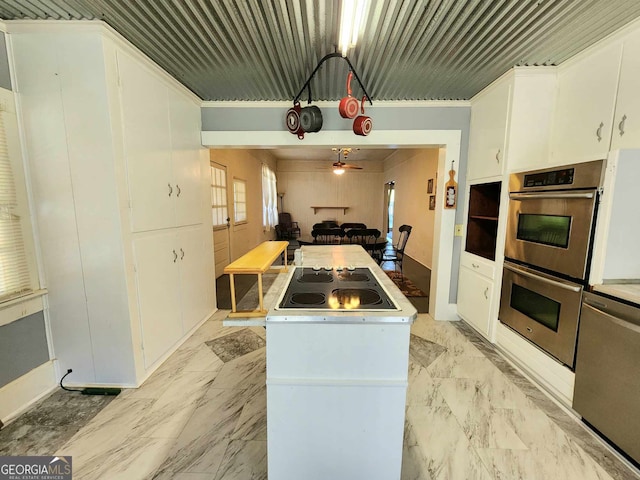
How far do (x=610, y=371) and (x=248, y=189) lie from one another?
19.4ft

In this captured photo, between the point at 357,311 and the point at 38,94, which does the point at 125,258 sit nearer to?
the point at 38,94

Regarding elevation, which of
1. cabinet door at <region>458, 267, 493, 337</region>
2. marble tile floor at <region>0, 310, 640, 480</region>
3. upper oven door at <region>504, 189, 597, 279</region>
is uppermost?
upper oven door at <region>504, 189, 597, 279</region>

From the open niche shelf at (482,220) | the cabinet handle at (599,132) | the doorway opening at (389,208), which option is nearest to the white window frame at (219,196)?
the open niche shelf at (482,220)

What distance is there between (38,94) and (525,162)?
3582 mm

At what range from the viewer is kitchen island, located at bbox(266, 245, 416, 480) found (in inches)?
42.1

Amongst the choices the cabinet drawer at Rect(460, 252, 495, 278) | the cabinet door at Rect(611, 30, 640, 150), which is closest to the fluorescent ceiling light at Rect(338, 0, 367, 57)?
the cabinet door at Rect(611, 30, 640, 150)

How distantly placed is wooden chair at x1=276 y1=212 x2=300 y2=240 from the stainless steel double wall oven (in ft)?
21.5

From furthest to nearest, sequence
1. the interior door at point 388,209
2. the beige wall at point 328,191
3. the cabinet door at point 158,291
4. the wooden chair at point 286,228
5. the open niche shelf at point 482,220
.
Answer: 1. the beige wall at point 328,191
2. the interior door at point 388,209
3. the wooden chair at point 286,228
4. the open niche shelf at point 482,220
5. the cabinet door at point 158,291

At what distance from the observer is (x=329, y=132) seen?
9.27 feet

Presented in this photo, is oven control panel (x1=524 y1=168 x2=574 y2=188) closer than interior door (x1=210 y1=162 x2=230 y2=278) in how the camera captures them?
Yes

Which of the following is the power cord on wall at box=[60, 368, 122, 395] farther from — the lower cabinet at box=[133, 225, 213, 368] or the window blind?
the window blind

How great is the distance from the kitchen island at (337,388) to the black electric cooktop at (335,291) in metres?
0.01

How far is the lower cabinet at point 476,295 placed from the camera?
95.9 inches

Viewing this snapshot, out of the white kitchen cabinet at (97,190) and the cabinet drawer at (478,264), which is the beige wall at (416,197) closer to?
the cabinet drawer at (478,264)
